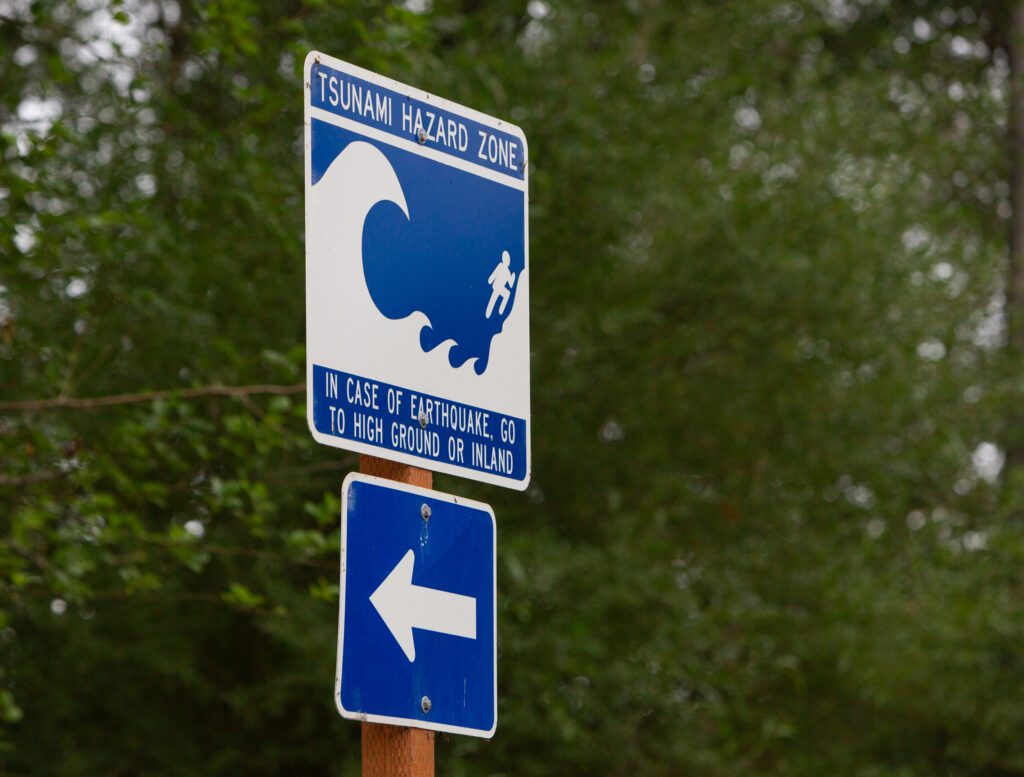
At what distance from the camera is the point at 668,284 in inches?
338

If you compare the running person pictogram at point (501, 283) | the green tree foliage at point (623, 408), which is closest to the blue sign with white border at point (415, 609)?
the running person pictogram at point (501, 283)

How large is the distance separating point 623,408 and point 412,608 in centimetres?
621

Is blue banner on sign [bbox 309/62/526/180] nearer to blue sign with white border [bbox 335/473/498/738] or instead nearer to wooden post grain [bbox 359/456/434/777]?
blue sign with white border [bbox 335/473/498/738]

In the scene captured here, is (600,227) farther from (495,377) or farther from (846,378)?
(495,377)

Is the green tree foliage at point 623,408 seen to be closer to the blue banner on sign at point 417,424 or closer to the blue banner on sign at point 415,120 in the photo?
the blue banner on sign at point 415,120

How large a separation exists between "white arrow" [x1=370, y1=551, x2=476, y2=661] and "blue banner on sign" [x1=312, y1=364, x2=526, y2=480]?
8.0 inches

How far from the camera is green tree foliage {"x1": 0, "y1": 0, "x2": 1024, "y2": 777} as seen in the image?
741 centimetres

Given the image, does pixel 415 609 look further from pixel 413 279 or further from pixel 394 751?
pixel 413 279

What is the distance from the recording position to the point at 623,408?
8.59 meters

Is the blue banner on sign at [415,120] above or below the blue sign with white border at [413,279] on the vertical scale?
above

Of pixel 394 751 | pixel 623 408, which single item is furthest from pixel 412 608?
pixel 623 408

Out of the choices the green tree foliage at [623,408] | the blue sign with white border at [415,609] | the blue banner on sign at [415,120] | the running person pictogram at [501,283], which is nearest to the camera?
the blue sign with white border at [415,609]

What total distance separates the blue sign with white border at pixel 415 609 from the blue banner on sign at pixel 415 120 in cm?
64

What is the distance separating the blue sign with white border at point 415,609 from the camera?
2.34 meters
